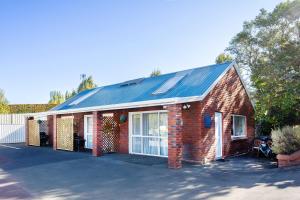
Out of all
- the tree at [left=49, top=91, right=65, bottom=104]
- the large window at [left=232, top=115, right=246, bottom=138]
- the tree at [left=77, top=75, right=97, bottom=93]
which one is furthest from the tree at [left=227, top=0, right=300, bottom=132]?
the tree at [left=49, top=91, right=65, bottom=104]

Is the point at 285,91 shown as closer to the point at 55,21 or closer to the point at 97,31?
the point at 97,31

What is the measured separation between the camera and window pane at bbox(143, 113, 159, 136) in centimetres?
1530

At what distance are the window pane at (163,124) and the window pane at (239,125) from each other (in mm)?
4064

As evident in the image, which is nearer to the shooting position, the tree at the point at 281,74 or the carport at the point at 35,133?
the tree at the point at 281,74

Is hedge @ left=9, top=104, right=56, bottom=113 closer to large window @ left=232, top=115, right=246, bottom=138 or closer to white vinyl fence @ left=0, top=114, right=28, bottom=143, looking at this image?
white vinyl fence @ left=0, top=114, right=28, bottom=143

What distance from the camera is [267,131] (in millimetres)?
18547

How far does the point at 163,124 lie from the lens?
14875 millimetres

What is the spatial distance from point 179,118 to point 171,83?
4.13 m

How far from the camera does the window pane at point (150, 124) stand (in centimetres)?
1530

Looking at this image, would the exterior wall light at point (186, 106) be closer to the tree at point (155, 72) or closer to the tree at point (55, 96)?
the tree at point (155, 72)

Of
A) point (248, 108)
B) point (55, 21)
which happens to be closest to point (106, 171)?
point (55, 21)

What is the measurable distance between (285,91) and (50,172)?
36.7ft

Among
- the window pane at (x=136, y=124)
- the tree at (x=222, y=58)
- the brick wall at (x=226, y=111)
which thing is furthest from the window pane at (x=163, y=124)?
the tree at (x=222, y=58)

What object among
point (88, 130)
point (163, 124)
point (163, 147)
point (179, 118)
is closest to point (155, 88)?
point (163, 124)
